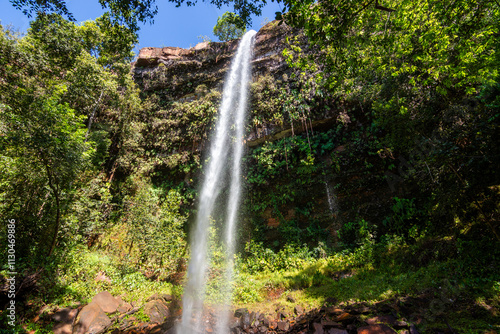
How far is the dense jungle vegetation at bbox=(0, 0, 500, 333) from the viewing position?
4.30m

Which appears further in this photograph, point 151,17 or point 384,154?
point 384,154

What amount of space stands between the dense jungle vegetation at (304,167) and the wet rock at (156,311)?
0.97 meters

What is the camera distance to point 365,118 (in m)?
9.84

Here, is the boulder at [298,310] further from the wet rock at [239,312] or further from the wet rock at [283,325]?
the wet rock at [239,312]

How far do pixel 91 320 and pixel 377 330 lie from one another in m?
6.21

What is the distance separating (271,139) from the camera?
11711 millimetres

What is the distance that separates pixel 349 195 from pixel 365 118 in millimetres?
3567

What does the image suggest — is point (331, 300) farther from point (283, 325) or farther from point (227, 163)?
point (227, 163)

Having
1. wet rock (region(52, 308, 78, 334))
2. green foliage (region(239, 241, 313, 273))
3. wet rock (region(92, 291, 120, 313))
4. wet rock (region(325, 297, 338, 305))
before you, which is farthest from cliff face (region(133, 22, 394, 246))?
wet rock (region(52, 308, 78, 334))

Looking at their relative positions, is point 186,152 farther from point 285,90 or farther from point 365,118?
point 365,118

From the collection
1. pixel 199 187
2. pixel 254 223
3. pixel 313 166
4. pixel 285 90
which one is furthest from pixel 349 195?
pixel 199 187

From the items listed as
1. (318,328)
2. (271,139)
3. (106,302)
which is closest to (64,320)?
(106,302)

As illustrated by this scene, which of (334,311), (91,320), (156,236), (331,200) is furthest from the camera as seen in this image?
(331,200)

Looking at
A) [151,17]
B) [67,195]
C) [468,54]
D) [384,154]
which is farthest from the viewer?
[384,154]
